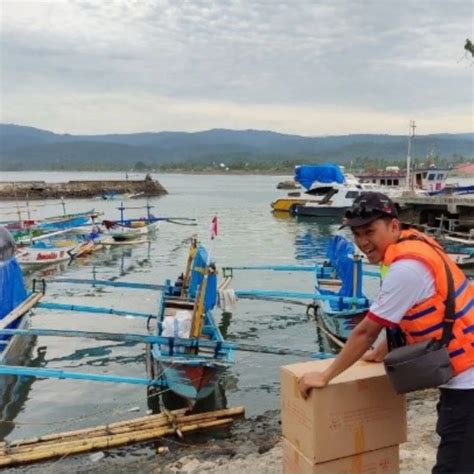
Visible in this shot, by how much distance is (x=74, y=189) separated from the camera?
86.7 meters

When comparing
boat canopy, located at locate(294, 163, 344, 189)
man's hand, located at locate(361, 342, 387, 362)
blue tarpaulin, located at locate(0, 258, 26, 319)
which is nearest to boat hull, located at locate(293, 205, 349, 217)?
boat canopy, located at locate(294, 163, 344, 189)

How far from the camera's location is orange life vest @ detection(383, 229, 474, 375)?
316cm

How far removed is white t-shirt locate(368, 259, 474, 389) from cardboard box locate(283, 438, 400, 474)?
3.28ft

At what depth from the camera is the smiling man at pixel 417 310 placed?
3.15 meters

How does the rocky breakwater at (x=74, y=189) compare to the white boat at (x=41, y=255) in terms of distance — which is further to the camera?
A: the rocky breakwater at (x=74, y=189)

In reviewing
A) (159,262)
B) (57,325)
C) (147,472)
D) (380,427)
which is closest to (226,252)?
(159,262)

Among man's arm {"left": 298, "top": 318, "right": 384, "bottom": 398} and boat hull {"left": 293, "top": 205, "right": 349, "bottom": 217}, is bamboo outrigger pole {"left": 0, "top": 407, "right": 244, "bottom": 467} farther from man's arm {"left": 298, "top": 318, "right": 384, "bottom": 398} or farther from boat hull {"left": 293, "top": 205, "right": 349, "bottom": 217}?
boat hull {"left": 293, "top": 205, "right": 349, "bottom": 217}

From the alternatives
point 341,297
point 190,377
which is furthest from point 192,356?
point 341,297

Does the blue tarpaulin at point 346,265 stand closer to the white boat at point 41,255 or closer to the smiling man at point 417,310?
the smiling man at point 417,310

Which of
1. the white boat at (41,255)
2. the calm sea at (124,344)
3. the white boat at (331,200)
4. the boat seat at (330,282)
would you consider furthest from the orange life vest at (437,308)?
the white boat at (331,200)

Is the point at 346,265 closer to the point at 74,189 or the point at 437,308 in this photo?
the point at 437,308

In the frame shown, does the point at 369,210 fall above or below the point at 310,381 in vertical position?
above

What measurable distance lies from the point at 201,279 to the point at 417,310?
761cm

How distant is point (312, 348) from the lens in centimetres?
1277
